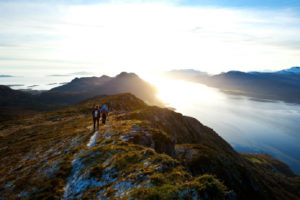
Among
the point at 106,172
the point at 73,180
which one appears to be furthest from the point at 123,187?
the point at 73,180

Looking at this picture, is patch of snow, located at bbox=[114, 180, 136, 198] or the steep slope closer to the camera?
the steep slope

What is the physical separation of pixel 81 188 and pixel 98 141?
9.21 m

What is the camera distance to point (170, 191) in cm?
1073

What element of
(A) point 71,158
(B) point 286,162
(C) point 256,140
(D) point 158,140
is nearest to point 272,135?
(C) point 256,140

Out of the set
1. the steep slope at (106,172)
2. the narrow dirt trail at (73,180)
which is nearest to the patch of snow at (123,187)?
the steep slope at (106,172)

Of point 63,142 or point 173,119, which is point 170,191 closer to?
point 63,142

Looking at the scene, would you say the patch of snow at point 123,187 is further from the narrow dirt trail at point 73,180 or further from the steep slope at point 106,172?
the narrow dirt trail at point 73,180

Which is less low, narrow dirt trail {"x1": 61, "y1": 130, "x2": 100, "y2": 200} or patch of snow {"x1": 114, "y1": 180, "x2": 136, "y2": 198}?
patch of snow {"x1": 114, "y1": 180, "x2": 136, "y2": 198}

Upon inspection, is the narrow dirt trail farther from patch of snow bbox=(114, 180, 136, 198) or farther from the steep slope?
patch of snow bbox=(114, 180, 136, 198)

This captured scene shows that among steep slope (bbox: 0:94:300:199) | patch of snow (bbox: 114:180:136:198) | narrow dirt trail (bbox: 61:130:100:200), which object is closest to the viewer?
steep slope (bbox: 0:94:300:199)

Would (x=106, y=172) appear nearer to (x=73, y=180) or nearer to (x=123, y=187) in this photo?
(x=123, y=187)

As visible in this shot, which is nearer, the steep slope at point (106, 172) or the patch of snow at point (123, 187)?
the steep slope at point (106, 172)

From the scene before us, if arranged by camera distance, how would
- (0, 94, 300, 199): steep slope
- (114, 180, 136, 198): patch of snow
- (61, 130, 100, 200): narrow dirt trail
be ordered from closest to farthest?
(0, 94, 300, 199): steep slope
(114, 180, 136, 198): patch of snow
(61, 130, 100, 200): narrow dirt trail

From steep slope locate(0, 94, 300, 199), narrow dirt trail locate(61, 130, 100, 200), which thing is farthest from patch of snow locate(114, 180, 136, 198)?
narrow dirt trail locate(61, 130, 100, 200)
